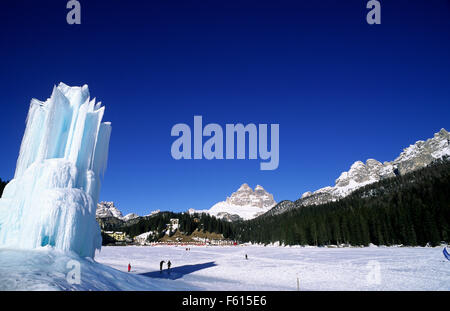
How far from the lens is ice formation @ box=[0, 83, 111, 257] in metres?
16.4

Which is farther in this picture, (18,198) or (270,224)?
(270,224)

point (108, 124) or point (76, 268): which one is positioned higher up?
point (108, 124)

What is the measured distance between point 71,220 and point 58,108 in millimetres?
9056

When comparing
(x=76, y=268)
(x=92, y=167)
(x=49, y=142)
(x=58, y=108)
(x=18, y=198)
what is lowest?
(x=76, y=268)

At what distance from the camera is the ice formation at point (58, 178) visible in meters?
16.4

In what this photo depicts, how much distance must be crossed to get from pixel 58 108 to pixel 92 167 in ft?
17.8

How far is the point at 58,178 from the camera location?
17.7m

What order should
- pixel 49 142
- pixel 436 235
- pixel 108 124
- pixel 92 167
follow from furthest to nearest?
pixel 436 235, pixel 108 124, pixel 92 167, pixel 49 142

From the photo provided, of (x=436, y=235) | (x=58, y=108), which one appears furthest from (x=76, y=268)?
(x=436, y=235)

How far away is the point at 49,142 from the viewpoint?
742 inches
